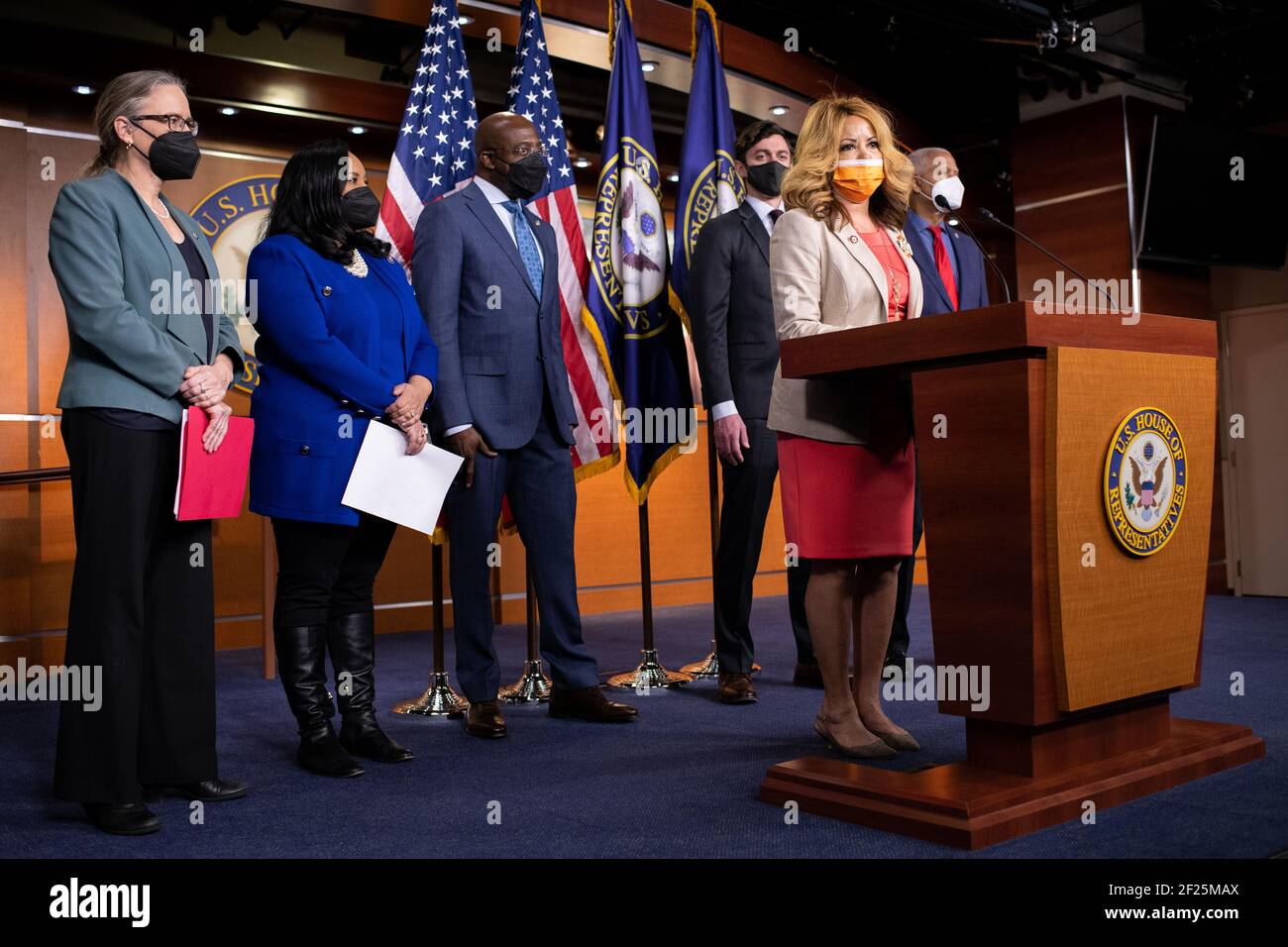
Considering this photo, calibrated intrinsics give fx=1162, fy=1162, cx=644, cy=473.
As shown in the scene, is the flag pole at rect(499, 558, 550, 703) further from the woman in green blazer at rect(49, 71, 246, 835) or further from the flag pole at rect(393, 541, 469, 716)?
the woman in green blazer at rect(49, 71, 246, 835)

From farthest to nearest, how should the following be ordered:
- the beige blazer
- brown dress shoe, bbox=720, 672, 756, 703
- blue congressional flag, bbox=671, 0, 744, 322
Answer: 1. blue congressional flag, bbox=671, 0, 744, 322
2. brown dress shoe, bbox=720, 672, 756, 703
3. the beige blazer

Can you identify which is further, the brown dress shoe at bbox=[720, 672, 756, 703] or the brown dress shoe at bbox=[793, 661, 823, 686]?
the brown dress shoe at bbox=[793, 661, 823, 686]

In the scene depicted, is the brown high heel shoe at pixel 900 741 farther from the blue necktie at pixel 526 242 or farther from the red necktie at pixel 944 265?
the red necktie at pixel 944 265

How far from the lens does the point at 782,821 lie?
2250 mm

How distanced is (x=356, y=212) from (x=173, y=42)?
9.49ft

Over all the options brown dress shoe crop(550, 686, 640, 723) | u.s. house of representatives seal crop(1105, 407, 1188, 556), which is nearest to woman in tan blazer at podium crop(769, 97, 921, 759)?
u.s. house of representatives seal crop(1105, 407, 1188, 556)

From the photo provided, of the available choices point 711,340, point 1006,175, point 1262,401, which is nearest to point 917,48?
point 1006,175

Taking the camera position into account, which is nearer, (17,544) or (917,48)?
(17,544)

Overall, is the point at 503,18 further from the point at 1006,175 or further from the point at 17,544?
the point at 1006,175

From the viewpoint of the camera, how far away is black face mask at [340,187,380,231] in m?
2.91

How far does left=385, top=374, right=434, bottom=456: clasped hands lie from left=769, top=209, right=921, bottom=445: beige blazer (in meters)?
0.91

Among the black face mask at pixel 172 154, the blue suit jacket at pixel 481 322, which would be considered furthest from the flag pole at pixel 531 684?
the black face mask at pixel 172 154

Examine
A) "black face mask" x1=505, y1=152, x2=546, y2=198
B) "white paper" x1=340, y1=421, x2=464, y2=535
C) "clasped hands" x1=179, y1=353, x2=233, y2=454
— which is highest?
"black face mask" x1=505, y1=152, x2=546, y2=198

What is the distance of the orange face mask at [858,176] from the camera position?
8.87 ft
